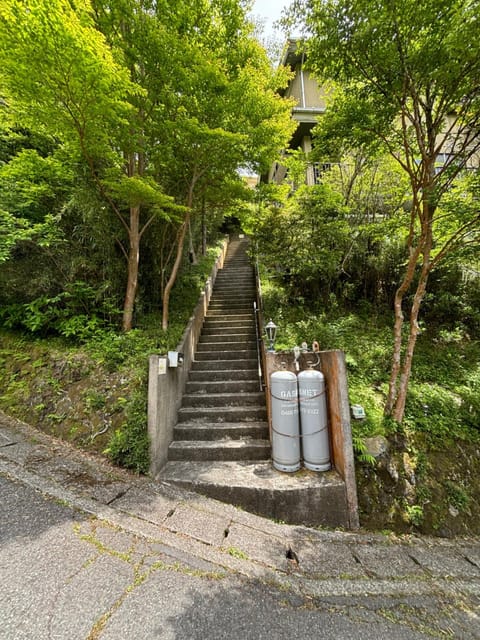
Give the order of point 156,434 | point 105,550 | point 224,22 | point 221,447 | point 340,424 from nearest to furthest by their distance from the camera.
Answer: point 105,550, point 340,424, point 156,434, point 221,447, point 224,22

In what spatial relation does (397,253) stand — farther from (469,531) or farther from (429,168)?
(469,531)

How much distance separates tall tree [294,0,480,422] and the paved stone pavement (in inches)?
73.9

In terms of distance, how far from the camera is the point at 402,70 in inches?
122

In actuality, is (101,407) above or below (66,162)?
below

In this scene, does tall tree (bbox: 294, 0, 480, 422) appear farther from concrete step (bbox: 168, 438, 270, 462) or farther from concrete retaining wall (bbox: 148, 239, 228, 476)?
concrete retaining wall (bbox: 148, 239, 228, 476)

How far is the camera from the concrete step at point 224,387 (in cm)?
459

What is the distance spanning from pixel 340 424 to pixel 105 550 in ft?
8.52

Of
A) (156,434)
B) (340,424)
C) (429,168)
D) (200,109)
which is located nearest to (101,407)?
(156,434)

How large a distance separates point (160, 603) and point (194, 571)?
1.14 ft

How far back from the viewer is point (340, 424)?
3045mm

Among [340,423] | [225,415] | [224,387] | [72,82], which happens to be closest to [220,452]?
[225,415]

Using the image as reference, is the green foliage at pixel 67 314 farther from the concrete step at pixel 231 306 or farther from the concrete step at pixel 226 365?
the concrete step at pixel 231 306

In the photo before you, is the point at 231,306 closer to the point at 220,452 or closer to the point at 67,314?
the point at 67,314


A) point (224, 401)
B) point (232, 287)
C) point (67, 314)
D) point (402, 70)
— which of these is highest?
point (402, 70)
